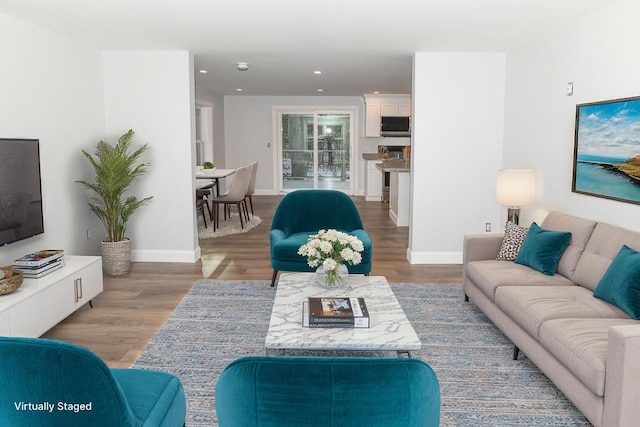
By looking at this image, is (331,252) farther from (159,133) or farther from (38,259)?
(159,133)

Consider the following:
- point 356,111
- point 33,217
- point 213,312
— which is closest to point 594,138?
point 213,312

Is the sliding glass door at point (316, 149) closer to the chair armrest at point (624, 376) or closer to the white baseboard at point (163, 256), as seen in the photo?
the white baseboard at point (163, 256)

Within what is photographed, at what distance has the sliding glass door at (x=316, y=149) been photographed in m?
12.2

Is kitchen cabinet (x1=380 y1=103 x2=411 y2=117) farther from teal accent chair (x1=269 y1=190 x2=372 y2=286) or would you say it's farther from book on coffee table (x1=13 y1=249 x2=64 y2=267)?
book on coffee table (x1=13 y1=249 x2=64 y2=267)

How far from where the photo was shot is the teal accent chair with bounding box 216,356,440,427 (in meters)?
1.24

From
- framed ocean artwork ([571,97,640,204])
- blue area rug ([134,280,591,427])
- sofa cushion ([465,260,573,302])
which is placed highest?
framed ocean artwork ([571,97,640,204])

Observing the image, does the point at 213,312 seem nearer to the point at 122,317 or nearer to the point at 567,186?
the point at 122,317

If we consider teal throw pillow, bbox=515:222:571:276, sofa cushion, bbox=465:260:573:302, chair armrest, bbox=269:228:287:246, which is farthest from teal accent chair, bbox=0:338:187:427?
chair armrest, bbox=269:228:287:246

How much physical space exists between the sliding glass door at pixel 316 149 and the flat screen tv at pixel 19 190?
8329 mm

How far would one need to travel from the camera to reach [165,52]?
568cm

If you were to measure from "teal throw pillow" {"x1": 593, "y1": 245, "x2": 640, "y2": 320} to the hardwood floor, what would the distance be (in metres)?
2.21

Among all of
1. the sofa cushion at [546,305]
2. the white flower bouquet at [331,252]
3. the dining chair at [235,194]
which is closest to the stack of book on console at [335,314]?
the white flower bouquet at [331,252]

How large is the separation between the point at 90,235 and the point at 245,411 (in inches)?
190

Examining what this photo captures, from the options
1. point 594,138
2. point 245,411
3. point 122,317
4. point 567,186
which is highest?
point 594,138
